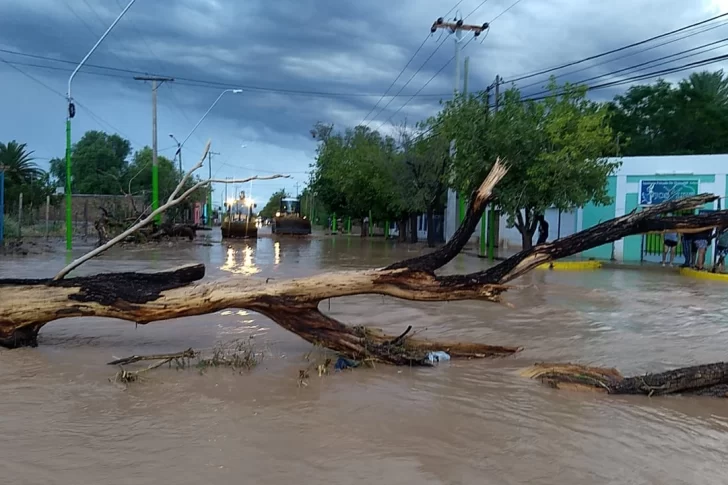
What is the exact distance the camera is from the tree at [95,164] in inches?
2804

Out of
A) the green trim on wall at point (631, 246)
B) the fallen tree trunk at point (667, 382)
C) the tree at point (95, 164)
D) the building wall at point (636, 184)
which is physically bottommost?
the fallen tree trunk at point (667, 382)

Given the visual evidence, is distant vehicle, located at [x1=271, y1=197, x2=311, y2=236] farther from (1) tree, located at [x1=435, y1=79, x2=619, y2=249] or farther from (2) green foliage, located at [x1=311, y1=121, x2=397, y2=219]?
(1) tree, located at [x1=435, y1=79, x2=619, y2=249]

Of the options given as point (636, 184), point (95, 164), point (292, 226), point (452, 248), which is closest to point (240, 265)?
point (452, 248)

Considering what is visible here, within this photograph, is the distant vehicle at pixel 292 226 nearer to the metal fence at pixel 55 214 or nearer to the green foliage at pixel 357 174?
the green foliage at pixel 357 174

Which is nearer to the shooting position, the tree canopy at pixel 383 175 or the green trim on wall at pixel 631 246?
the green trim on wall at pixel 631 246

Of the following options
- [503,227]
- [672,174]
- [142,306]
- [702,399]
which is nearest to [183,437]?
[142,306]

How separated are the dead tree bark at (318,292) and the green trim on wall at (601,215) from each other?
16162 millimetres

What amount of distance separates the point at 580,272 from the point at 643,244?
553 centimetres

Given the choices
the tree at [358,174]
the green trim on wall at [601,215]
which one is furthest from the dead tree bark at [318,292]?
the tree at [358,174]

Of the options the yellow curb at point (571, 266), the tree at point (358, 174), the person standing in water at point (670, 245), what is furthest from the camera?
the tree at point (358, 174)

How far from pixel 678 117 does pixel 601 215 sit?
1725cm

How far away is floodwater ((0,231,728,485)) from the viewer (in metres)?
4.25

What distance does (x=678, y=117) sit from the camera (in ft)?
119

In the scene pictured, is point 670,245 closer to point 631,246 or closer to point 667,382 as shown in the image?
point 631,246
